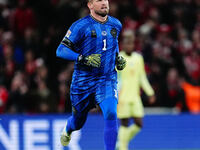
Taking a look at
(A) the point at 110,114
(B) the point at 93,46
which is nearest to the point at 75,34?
(B) the point at 93,46

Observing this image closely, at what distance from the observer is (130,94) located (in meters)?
11.9

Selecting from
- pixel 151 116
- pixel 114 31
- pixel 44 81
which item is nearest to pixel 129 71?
pixel 151 116

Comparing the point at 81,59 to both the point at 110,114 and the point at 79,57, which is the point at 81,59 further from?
the point at 110,114

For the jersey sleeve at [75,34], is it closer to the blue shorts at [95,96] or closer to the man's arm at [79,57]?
the man's arm at [79,57]

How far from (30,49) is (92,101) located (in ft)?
22.1

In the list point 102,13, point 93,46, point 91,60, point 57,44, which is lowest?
point 57,44

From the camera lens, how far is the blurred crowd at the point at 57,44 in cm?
1380

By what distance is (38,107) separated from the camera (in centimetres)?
1361

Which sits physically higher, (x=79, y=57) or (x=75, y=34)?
(x=75, y=34)

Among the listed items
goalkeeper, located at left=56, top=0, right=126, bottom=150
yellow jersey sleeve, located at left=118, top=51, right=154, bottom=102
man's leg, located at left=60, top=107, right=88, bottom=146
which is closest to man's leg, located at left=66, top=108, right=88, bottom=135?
man's leg, located at left=60, top=107, right=88, bottom=146

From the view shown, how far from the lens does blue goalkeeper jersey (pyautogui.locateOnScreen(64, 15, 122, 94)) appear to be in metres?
8.12

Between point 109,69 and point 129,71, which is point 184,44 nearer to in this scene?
point 129,71

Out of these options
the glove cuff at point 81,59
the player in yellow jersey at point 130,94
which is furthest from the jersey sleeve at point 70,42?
the player in yellow jersey at point 130,94

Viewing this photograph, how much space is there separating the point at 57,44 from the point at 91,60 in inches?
286
